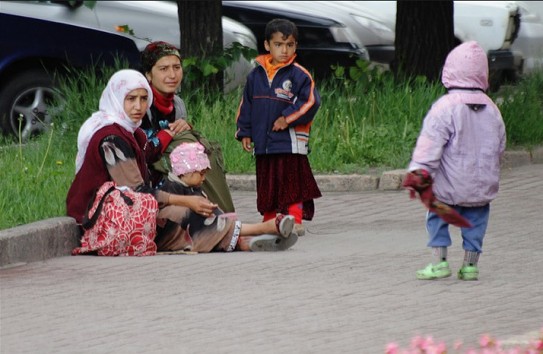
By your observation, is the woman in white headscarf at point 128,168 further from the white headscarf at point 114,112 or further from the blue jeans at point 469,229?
the blue jeans at point 469,229

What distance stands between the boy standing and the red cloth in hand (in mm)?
2165

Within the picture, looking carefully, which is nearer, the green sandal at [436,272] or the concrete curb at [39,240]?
the green sandal at [436,272]

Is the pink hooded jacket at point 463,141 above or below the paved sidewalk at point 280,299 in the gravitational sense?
above

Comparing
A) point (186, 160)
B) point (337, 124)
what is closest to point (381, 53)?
point (337, 124)

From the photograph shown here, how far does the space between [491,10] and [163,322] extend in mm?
11772

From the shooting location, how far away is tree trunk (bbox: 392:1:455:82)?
13.9 m

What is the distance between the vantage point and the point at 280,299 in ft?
23.5

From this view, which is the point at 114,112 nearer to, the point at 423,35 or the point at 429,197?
the point at 429,197

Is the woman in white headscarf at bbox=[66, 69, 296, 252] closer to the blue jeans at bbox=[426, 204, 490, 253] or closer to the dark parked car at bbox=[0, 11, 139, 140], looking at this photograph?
the blue jeans at bbox=[426, 204, 490, 253]

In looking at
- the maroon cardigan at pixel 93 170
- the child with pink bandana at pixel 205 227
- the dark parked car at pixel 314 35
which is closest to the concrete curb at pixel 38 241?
the maroon cardigan at pixel 93 170

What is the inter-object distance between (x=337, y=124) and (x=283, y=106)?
2.86 m

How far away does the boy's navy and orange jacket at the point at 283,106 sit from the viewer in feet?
31.0

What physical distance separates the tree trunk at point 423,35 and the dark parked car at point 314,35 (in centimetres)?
199

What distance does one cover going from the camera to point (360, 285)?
755 cm
